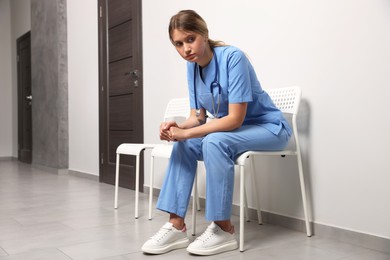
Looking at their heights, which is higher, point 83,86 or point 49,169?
point 83,86

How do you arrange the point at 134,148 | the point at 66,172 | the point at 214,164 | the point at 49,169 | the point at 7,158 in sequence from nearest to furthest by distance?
1. the point at 214,164
2. the point at 134,148
3. the point at 66,172
4. the point at 49,169
5. the point at 7,158

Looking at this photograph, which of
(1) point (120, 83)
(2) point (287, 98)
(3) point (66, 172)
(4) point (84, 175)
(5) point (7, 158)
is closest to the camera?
(2) point (287, 98)

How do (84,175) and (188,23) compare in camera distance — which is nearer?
(188,23)

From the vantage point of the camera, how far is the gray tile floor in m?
1.71

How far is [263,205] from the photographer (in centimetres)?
234

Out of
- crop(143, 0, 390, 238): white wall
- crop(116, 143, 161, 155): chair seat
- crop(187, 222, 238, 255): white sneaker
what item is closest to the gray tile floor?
crop(187, 222, 238, 255): white sneaker

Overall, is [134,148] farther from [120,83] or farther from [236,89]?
[120,83]

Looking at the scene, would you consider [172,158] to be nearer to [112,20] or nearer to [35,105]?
[112,20]

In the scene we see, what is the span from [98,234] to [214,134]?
2.65ft

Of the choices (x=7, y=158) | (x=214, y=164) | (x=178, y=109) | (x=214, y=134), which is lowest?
(x=7, y=158)

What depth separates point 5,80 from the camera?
7.27 metres

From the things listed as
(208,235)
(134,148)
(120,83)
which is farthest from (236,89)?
(120,83)

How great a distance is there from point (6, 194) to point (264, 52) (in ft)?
7.74

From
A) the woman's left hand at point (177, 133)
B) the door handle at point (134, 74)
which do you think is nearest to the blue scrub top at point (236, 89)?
the woman's left hand at point (177, 133)
